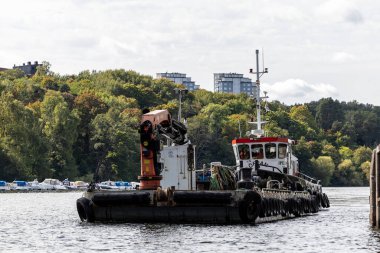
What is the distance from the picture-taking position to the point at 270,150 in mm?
68438

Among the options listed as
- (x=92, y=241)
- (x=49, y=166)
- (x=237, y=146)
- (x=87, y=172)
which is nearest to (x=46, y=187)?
(x=49, y=166)

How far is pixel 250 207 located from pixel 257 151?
1741 centimetres

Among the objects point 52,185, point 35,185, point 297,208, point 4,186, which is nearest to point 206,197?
point 297,208

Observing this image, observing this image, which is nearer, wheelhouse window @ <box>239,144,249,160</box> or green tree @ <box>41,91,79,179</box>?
wheelhouse window @ <box>239,144,249,160</box>

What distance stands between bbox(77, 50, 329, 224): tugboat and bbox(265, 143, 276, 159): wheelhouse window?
10.4ft

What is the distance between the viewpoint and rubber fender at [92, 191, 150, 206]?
51594mm

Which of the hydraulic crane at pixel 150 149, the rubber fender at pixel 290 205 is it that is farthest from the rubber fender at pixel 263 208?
the rubber fender at pixel 290 205

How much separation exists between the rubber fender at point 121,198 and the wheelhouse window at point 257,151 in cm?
1776

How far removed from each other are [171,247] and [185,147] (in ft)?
51.1

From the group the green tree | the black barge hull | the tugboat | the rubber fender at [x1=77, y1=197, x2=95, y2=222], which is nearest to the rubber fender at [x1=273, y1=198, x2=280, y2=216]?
the tugboat

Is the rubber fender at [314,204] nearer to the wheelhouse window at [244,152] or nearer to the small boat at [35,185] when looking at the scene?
the wheelhouse window at [244,152]

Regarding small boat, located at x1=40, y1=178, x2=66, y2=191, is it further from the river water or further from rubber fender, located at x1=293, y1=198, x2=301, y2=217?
the river water

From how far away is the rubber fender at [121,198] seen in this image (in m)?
51.6

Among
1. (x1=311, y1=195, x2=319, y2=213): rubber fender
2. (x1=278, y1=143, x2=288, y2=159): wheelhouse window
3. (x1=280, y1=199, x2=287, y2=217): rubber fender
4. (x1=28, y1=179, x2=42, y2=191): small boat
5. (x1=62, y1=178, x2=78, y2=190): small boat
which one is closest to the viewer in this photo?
(x1=280, y1=199, x2=287, y2=217): rubber fender
